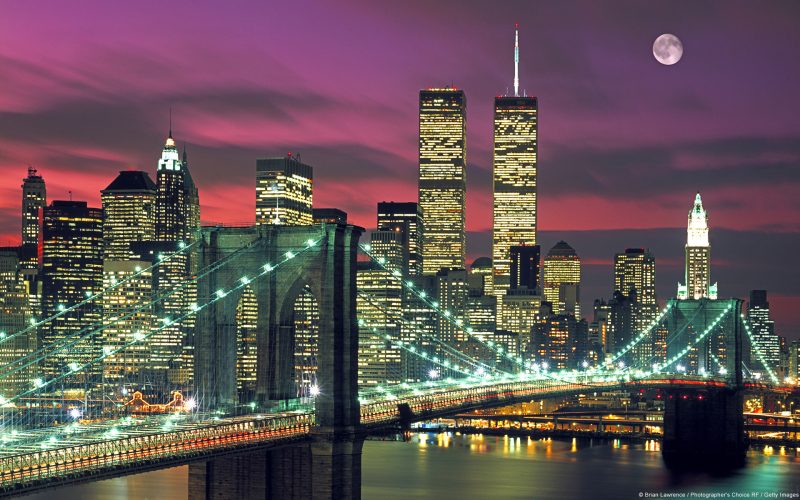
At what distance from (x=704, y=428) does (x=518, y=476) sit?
20.5m

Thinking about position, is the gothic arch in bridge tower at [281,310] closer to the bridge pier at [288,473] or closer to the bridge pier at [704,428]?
the bridge pier at [288,473]

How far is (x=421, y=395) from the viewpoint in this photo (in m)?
74.0

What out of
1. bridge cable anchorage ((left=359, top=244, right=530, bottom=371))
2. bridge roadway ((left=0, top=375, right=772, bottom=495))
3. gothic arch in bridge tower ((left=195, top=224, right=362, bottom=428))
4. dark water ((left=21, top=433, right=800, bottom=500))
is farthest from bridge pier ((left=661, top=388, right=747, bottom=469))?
gothic arch in bridge tower ((left=195, top=224, right=362, bottom=428))

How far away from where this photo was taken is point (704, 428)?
10762cm

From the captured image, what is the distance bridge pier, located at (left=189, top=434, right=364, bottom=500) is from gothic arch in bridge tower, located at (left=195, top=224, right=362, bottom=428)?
97 centimetres

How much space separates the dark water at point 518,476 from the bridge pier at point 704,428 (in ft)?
5.61

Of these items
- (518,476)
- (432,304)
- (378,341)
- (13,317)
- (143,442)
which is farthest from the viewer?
(13,317)

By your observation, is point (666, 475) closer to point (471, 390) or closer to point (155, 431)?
point (471, 390)

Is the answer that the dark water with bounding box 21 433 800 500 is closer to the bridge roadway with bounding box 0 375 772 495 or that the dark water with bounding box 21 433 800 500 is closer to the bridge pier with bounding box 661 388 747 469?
the bridge pier with bounding box 661 388 747 469

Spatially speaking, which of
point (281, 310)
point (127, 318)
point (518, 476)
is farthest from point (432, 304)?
point (127, 318)

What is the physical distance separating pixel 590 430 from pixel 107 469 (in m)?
93.4

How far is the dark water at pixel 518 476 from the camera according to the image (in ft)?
270

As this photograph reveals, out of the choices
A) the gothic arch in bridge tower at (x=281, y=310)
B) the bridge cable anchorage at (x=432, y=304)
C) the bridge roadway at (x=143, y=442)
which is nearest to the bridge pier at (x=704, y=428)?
the bridge cable anchorage at (x=432, y=304)

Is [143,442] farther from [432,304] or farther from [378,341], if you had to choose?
[378,341]
